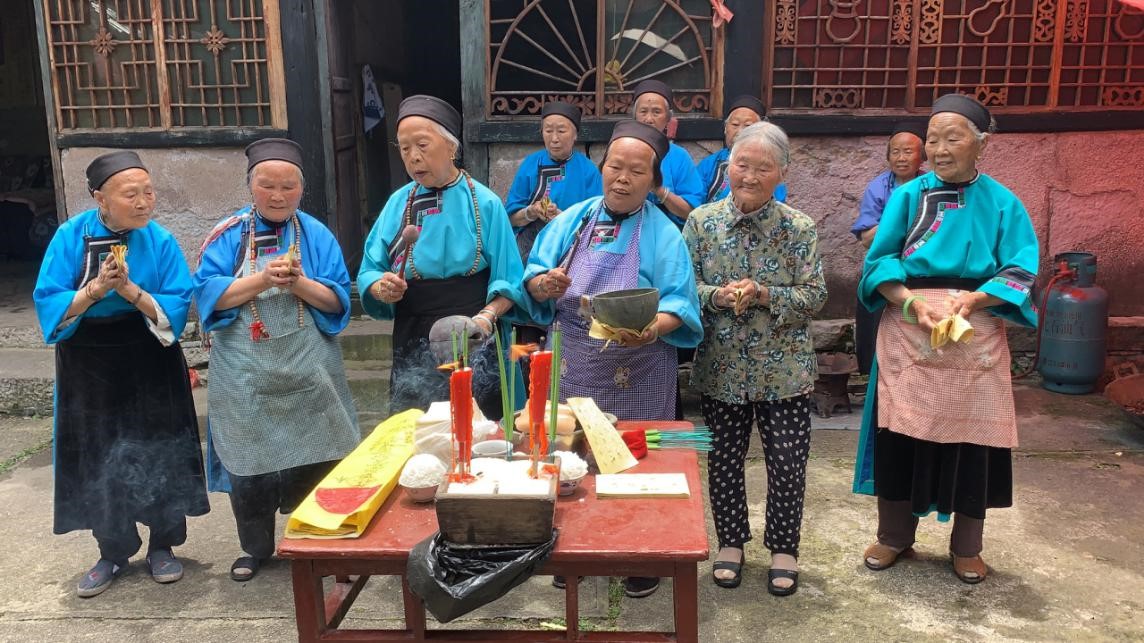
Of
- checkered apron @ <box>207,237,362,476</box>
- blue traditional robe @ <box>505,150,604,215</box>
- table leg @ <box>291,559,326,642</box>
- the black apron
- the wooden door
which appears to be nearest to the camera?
table leg @ <box>291,559,326,642</box>

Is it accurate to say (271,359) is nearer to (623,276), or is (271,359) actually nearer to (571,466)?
(623,276)

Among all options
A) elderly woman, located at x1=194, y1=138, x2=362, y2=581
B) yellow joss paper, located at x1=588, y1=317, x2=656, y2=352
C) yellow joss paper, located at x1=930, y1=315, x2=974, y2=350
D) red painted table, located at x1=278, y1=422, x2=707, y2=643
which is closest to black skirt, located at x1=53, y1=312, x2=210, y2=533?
elderly woman, located at x1=194, y1=138, x2=362, y2=581

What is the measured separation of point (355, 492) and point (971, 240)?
2421mm

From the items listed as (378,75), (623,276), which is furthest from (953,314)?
(378,75)

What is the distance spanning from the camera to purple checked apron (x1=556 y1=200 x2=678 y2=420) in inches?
133

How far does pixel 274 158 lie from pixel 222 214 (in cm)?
336

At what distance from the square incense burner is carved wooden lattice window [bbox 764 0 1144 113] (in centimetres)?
468

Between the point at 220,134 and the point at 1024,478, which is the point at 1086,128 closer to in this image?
the point at 1024,478

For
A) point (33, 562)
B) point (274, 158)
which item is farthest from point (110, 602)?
point (274, 158)

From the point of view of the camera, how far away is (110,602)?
364 cm

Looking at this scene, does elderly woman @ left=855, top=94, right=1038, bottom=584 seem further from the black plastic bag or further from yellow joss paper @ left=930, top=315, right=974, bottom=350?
the black plastic bag

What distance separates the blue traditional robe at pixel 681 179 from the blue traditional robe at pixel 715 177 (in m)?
0.07

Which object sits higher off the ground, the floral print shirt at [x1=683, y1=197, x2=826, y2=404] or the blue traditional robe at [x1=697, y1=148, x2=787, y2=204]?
the blue traditional robe at [x1=697, y1=148, x2=787, y2=204]

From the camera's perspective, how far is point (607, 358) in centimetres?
342
